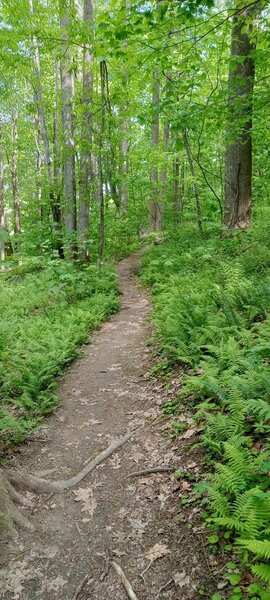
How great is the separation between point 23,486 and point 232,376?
2532 mm

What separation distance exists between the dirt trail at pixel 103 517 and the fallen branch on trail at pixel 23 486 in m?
0.09

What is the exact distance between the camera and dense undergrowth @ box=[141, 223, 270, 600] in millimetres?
2547

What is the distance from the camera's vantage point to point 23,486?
12.5 feet

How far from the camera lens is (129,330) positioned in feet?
27.4

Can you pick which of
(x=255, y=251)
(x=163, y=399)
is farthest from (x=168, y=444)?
(x=255, y=251)

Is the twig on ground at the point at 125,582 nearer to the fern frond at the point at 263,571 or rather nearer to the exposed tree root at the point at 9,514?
the exposed tree root at the point at 9,514

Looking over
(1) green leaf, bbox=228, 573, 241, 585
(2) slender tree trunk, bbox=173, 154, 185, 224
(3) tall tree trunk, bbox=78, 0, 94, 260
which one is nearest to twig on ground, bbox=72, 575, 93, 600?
(1) green leaf, bbox=228, 573, 241, 585

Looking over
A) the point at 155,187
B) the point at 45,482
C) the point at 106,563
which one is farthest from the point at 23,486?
the point at 155,187

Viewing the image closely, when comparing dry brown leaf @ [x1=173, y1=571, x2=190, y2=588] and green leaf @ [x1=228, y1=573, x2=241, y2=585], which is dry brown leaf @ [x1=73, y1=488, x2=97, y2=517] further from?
green leaf @ [x1=228, y1=573, x2=241, y2=585]

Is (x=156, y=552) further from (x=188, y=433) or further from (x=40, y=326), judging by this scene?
(x=40, y=326)

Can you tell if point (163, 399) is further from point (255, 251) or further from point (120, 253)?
point (120, 253)

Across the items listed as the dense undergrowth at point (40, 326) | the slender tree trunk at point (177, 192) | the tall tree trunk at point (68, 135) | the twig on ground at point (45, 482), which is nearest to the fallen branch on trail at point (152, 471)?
the twig on ground at point (45, 482)

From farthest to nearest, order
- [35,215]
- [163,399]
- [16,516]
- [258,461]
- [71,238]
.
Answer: [35,215] < [71,238] < [163,399] < [16,516] < [258,461]

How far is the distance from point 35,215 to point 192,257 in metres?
10.2
